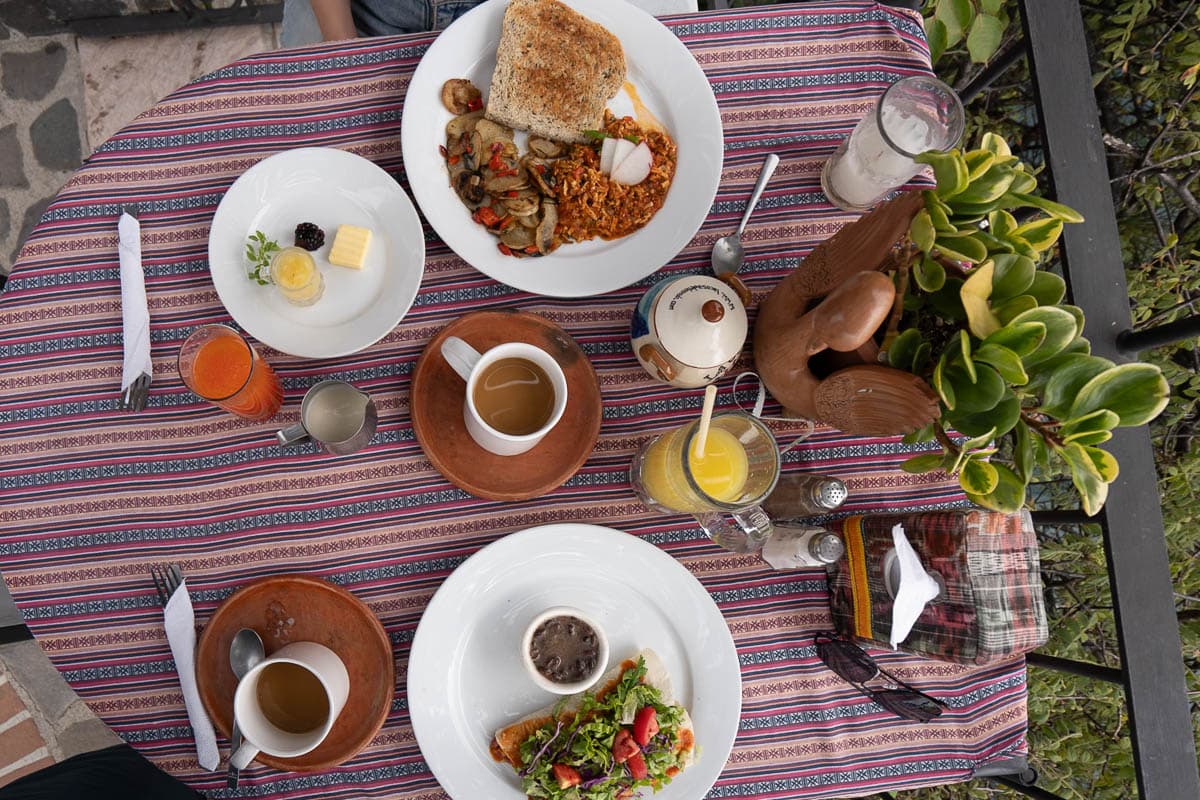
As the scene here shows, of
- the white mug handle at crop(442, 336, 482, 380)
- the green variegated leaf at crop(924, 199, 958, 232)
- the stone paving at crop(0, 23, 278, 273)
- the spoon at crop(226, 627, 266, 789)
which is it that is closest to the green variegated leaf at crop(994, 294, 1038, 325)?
the green variegated leaf at crop(924, 199, 958, 232)

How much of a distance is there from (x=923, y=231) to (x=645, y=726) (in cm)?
77

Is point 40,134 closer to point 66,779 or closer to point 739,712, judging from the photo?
point 66,779

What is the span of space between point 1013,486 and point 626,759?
0.64 m

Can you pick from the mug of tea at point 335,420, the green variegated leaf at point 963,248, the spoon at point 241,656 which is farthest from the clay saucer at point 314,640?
the green variegated leaf at point 963,248

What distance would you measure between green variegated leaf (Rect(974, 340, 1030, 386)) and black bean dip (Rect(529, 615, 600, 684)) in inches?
25.7

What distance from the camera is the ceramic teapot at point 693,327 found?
101 cm

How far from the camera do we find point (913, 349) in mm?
859

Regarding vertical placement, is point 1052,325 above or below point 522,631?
above

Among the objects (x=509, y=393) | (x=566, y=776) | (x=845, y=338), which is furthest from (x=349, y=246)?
(x=566, y=776)

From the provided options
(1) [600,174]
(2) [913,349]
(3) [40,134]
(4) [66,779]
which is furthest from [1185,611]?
(3) [40,134]

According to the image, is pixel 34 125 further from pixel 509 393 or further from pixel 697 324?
pixel 697 324

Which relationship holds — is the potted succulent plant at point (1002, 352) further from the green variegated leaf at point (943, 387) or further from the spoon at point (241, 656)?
the spoon at point (241, 656)

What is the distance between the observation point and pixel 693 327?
1.01 meters

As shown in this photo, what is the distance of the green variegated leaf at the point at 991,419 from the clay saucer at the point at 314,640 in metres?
0.87
